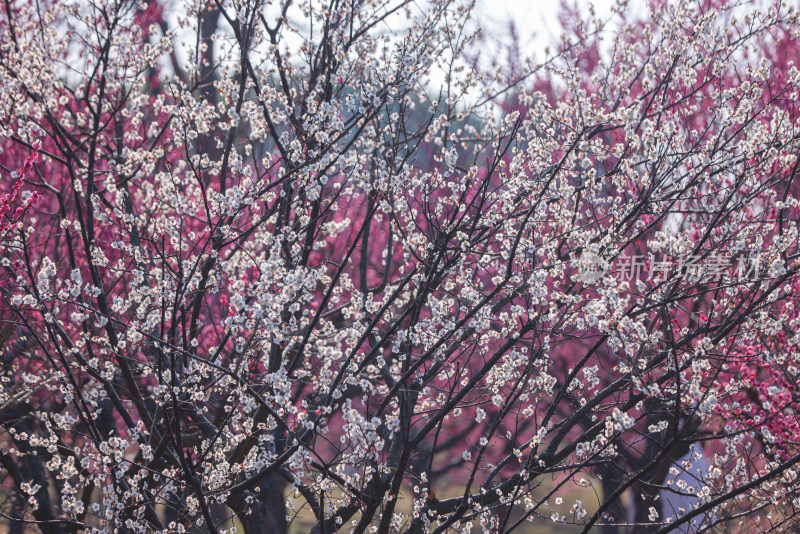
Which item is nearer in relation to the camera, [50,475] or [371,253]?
[50,475]

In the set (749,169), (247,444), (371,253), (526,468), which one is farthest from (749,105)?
(371,253)

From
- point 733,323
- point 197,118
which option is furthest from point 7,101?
point 733,323

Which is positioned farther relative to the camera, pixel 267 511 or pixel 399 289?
pixel 267 511

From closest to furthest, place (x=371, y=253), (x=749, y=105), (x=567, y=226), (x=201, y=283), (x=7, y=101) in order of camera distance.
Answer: (x=201, y=283), (x=749, y=105), (x=7, y=101), (x=567, y=226), (x=371, y=253)

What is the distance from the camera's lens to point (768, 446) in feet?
18.7

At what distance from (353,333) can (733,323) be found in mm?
2961

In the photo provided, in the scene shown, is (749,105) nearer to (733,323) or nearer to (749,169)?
(749,169)

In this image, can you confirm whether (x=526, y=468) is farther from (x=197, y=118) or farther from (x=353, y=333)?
(x=197, y=118)

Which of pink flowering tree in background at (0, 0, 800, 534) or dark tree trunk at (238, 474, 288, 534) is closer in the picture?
pink flowering tree in background at (0, 0, 800, 534)

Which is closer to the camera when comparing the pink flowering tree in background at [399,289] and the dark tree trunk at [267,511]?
the pink flowering tree in background at [399,289]

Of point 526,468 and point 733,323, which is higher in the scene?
point 733,323

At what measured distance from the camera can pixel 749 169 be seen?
5.04m

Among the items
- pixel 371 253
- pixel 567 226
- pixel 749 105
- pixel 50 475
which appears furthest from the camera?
pixel 371 253

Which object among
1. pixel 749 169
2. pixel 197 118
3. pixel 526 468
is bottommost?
pixel 526 468
